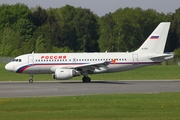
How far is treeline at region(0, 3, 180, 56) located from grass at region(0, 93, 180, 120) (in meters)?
82.2

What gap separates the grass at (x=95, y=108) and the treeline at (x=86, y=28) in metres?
82.2

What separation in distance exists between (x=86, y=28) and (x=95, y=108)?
3981 inches

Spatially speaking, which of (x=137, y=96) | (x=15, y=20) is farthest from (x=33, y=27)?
(x=137, y=96)

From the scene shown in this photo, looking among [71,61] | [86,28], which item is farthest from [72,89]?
[86,28]

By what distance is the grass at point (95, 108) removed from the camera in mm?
19562

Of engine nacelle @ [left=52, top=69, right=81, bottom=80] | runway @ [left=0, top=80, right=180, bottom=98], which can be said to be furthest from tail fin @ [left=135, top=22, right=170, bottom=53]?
runway @ [left=0, top=80, right=180, bottom=98]

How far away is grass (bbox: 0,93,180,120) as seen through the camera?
19562 mm

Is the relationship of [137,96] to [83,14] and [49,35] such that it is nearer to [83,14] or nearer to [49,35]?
[49,35]

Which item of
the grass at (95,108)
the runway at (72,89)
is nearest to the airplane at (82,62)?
the runway at (72,89)

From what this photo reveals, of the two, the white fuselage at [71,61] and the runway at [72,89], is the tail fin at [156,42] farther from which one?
the runway at [72,89]

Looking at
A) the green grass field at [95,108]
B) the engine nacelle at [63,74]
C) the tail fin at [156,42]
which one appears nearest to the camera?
the green grass field at [95,108]

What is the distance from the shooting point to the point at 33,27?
119 m

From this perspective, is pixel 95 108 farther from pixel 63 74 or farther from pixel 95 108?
pixel 63 74

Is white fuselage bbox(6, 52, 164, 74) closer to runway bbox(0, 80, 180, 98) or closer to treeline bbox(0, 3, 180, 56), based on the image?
runway bbox(0, 80, 180, 98)
